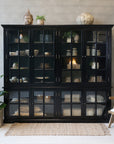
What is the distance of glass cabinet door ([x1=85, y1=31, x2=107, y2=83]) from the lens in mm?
4496

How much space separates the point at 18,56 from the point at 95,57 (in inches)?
64.5

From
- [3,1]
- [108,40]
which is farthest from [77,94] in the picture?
Answer: [3,1]

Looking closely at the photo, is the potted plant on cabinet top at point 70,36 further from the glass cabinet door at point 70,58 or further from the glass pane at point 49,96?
the glass pane at point 49,96

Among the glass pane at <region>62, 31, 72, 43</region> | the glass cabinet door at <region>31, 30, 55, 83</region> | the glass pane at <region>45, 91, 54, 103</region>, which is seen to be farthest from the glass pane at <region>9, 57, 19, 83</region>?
the glass pane at <region>62, 31, 72, 43</region>

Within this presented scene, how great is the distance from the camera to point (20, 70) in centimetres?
453

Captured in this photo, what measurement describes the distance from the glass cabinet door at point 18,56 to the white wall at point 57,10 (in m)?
0.63

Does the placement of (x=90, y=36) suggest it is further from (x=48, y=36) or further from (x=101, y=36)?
(x=48, y=36)

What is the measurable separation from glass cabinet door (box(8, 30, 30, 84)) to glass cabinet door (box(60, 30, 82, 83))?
77cm

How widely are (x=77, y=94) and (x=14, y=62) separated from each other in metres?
1.51

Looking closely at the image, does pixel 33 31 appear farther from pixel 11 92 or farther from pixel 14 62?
pixel 11 92

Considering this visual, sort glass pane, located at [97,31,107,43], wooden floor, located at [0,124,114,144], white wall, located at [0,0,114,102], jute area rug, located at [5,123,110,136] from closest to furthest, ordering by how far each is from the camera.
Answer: wooden floor, located at [0,124,114,144] → jute area rug, located at [5,123,110,136] → glass pane, located at [97,31,107,43] → white wall, located at [0,0,114,102]

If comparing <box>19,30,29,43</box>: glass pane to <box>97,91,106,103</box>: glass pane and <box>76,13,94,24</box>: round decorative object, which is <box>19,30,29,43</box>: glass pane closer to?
<box>76,13,94,24</box>: round decorative object

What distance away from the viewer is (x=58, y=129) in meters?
4.09

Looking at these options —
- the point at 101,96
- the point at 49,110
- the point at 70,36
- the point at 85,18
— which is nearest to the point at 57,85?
the point at 49,110
